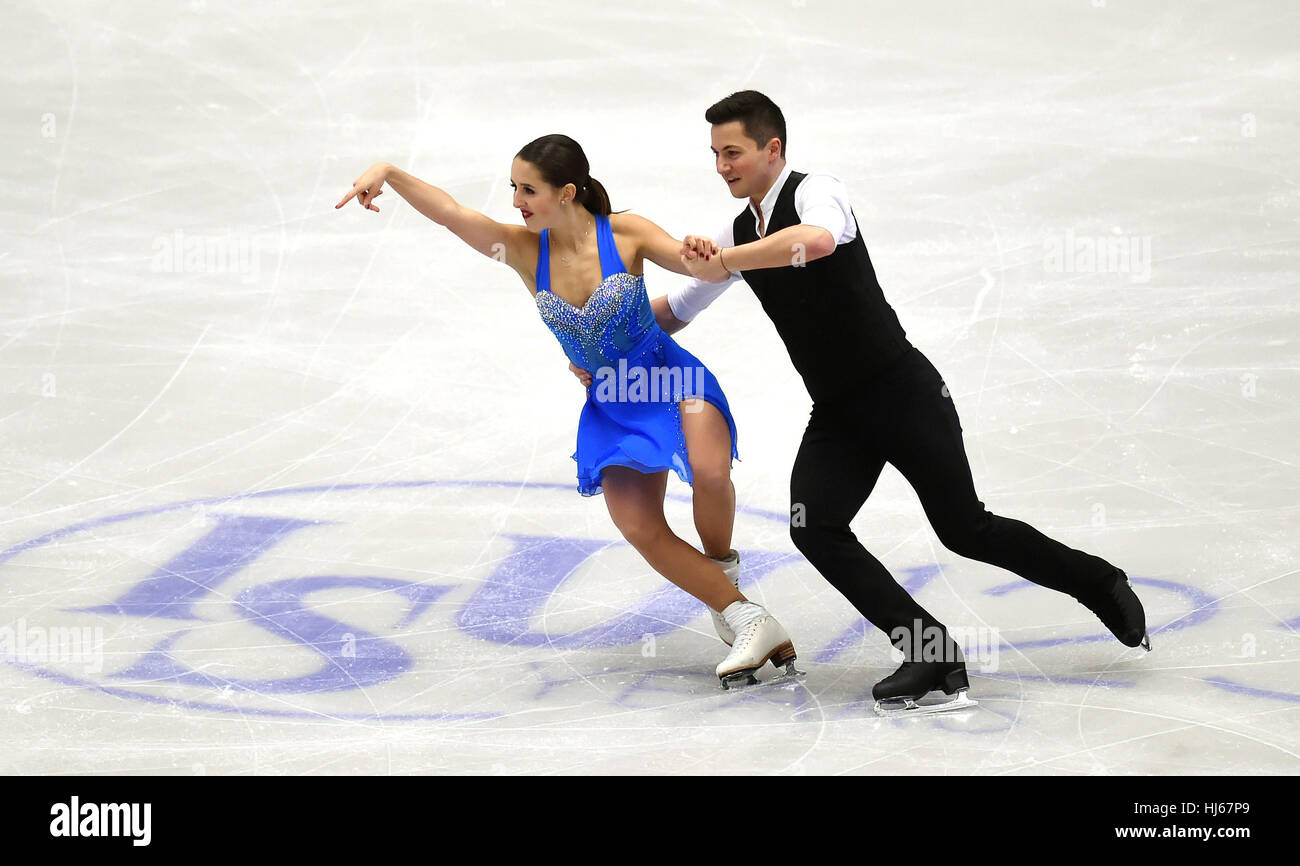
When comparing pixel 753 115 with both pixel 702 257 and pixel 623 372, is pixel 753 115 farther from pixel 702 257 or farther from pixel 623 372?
pixel 623 372

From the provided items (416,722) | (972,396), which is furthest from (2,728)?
(972,396)

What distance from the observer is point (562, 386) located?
7.97 meters

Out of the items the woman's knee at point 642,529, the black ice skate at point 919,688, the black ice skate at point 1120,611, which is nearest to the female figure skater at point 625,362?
the woman's knee at point 642,529

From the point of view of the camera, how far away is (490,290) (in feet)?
29.1

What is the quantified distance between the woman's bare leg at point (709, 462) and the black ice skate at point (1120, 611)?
3.81ft

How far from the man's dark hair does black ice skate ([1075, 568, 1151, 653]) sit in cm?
176

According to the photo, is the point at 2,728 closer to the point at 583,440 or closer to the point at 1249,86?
the point at 583,440

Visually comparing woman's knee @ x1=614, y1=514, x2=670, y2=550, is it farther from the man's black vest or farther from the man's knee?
the man's knee

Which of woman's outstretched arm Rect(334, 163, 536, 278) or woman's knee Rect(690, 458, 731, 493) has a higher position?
woman's outstretched arm Rect(334, 163, 536, 278)

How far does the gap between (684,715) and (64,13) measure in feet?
30.1

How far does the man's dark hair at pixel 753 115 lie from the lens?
4352 millimetres

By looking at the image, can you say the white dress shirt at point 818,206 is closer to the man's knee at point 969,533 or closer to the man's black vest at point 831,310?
the man's black vest at point 831,310

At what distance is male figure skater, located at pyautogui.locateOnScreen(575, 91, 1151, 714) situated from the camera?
4.37 metres

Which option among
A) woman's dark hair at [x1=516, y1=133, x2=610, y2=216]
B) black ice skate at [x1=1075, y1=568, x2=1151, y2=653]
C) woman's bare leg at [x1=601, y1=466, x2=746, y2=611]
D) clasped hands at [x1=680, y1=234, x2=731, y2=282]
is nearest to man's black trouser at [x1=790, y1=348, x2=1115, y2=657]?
black ice skate at [x1=1075, y1=568, x2=1151, y2=653]
